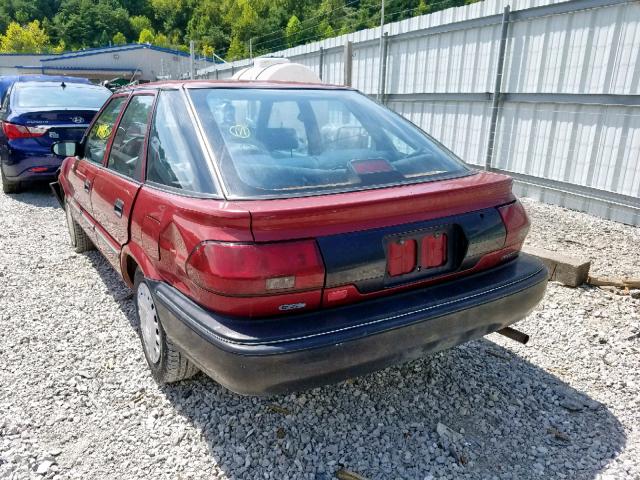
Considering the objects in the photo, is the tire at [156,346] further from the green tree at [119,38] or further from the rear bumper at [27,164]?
the green tree at [119,38]

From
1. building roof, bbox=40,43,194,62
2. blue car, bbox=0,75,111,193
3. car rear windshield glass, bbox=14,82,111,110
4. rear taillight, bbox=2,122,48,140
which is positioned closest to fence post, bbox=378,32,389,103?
car rear windshield glass, bbox=14,82,111,110

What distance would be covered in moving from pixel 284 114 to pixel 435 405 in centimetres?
177

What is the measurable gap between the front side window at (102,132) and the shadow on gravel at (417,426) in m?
1.85

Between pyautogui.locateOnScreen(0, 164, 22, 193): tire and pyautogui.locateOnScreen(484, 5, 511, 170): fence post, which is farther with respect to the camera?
pyautogui.locateOnScreen(0, 164, 22, 193): tire

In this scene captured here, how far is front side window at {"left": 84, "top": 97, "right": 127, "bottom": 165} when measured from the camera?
11.3 feet

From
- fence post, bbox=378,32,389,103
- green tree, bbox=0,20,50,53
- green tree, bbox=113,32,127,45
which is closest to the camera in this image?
fence post, bbox=378,32,389,103

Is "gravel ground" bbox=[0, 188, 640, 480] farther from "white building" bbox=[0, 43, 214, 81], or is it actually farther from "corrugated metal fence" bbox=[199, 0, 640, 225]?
"white building" bbox=[0, 43, 214, 81]

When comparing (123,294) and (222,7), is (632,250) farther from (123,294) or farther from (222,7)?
(222,7)

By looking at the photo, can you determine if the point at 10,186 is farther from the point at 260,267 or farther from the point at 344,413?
the point at 260,267

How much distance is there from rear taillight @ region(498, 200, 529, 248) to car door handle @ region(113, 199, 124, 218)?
205 cm

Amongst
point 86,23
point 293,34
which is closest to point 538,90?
point 293,34

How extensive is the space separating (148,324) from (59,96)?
6060 millimetres

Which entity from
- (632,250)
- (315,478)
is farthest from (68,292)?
(632,250)

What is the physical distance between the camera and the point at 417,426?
2.39 metres
